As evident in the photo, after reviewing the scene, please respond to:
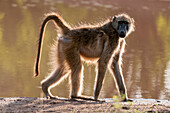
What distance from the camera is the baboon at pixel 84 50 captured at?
292 inches

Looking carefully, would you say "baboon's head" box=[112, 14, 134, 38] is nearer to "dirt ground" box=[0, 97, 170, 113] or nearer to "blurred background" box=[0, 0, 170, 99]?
"blurred background" box=[0, 0, 170, 99]

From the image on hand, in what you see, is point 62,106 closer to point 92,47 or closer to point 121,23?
point 92,47

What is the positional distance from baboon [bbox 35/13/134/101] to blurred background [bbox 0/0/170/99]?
0.65 m

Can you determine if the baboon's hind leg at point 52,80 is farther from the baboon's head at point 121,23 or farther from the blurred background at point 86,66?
the baboon's head at point 121,23

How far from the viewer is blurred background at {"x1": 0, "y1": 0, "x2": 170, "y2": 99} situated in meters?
9.45

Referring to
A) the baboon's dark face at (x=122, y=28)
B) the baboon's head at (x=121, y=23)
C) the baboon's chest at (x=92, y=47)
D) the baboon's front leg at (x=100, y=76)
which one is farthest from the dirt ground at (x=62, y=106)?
the baboon's head at (x=121, y=23)

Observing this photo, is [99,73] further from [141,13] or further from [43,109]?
[141,13]

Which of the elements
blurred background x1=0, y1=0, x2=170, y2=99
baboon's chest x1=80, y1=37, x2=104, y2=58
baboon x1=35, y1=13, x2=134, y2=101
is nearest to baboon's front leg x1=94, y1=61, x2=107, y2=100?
baboon x1=35, y1=13, x2=134, y2=101

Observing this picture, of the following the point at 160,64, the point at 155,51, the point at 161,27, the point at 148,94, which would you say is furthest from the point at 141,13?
the point at 148,94

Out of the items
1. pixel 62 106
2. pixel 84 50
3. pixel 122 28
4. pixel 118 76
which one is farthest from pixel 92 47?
pixel 62 106

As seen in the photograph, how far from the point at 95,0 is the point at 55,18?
22.5m

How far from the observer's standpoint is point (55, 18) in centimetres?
778

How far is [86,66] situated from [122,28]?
4.36 metres

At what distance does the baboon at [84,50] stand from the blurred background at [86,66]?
0.65 m
